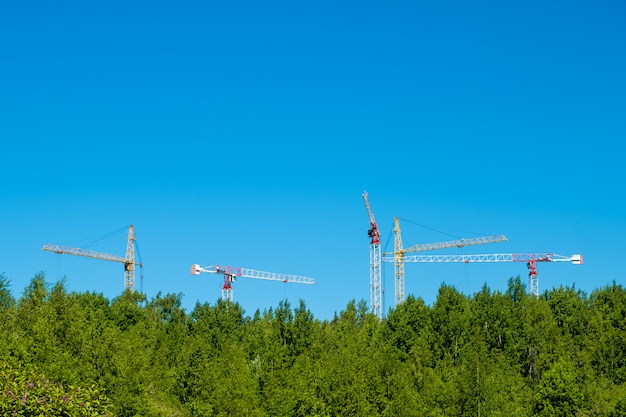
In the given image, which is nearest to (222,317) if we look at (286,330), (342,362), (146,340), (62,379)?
(146,340)

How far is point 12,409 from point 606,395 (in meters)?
56.5

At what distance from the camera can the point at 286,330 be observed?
89500 millimetres

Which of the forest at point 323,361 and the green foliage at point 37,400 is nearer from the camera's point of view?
the green foliage at point 37,400

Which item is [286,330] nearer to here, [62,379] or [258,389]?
[258,389]

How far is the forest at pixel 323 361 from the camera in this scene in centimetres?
6031

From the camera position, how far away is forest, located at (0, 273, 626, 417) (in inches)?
2375

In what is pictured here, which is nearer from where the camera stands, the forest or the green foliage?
the green foliage

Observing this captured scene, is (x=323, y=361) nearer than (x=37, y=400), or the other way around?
(x=37, y=400)

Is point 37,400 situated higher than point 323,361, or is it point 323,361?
point 323,361

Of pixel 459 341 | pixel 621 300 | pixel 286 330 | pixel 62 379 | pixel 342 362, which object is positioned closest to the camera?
pixel 62 379

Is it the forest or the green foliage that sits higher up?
the forest

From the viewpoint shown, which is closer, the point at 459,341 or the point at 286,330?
the point at 286,330

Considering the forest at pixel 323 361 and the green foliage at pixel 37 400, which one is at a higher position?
the forest at pixel 323 361

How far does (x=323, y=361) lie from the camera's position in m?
76.1
